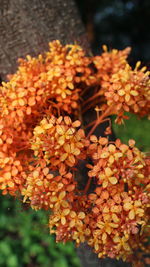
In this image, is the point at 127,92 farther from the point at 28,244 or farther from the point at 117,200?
the point at 28,244

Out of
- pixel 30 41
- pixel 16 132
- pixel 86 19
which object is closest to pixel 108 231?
pixel 16 132

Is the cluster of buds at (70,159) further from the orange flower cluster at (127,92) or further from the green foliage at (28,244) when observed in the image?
the green foliage at (28,244)

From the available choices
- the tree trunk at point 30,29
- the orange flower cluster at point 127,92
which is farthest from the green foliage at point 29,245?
the orange flower cluster at point 127,92

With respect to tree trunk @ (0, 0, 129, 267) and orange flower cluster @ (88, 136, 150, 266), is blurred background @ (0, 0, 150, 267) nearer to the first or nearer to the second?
orange flower cluster @ (88, 136, 150, 266)

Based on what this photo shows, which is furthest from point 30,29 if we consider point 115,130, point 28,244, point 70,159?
point 115,130

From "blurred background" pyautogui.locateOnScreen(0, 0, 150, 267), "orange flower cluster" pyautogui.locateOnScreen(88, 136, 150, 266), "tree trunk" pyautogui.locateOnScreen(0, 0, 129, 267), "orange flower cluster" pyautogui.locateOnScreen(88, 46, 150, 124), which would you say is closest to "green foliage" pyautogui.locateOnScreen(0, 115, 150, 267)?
"blurred background" pyautogui.locateOnScreen(0, 0, 150, 267)

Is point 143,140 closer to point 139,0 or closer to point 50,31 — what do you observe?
point 50,31
